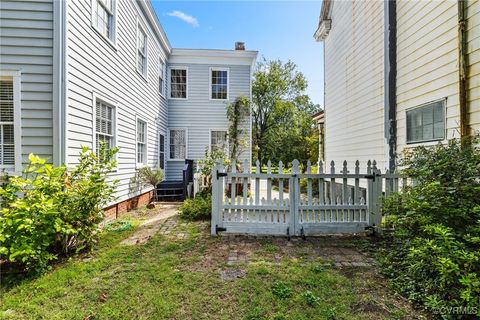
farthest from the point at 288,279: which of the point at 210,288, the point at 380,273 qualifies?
the point at 380,273

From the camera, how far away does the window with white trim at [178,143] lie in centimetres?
1220

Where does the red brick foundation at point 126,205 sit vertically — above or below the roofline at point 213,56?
below

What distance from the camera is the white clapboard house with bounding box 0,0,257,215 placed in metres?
4.23

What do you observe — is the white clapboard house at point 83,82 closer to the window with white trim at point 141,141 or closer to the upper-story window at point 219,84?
the window with white trim at point 141,141

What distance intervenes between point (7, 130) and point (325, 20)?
9532 mm

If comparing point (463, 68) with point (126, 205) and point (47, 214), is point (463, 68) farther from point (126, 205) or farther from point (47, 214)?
point (126, 205)

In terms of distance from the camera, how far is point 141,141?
8586 mm

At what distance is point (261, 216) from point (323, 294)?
6.74ft

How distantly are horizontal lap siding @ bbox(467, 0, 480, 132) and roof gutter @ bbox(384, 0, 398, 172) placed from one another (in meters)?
1.83

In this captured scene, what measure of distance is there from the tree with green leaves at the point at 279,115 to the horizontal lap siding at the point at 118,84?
15.0m

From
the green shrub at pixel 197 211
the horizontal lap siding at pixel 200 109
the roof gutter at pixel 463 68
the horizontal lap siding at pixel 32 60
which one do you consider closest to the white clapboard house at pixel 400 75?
the roof gutter at pixel 463 68

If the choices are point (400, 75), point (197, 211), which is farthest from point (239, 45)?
point (197, 211)

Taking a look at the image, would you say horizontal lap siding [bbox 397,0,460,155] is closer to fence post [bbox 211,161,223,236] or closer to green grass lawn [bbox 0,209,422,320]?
green grass lawn [bbox 0,209,422,320]

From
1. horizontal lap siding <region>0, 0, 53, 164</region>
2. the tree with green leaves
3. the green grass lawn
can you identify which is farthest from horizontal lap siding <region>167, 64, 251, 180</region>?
the tree with green leaves
